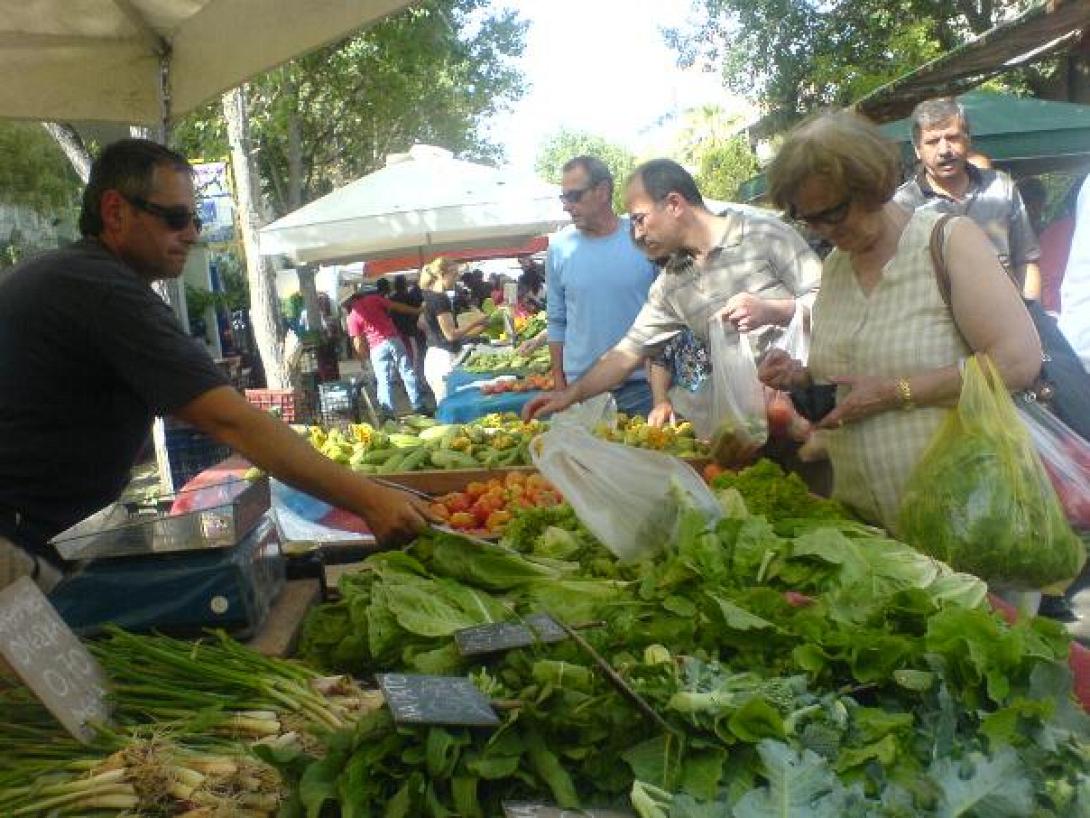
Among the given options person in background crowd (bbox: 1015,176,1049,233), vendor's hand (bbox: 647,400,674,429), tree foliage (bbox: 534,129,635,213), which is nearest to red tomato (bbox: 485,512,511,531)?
vendor's hand (bbox: 647,400,674,429)

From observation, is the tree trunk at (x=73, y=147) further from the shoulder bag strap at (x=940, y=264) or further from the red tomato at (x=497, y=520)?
the shoulder bag strap at (x=940, y=264)

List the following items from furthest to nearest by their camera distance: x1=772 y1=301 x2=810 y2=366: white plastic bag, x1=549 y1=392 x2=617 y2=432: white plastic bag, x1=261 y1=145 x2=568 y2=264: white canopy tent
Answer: x1=261 y1=145 x2=568 y2=264: white canopy tent < x1=549 y1=392 x2=617 y2=432: white plastic bag < x1=772 y1=301 x2=810 y2=366: white plastic bag

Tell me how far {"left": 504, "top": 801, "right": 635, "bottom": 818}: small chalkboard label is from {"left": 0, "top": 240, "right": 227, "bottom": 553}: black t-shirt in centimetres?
121

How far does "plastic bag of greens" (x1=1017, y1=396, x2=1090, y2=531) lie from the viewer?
256 centimetres

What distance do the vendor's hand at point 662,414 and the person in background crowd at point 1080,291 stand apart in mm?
1944

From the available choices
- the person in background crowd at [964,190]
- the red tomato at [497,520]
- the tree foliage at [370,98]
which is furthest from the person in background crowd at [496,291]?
the red tomato at [497,520]

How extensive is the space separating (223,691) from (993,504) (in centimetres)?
162

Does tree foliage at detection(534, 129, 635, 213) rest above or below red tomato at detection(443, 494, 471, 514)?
above

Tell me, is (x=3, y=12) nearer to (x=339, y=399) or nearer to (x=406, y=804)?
(x=406, y=804)

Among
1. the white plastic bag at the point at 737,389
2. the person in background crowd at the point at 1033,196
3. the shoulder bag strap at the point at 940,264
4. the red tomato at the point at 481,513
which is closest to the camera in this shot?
the shoulder bag strap at the point at 940,264

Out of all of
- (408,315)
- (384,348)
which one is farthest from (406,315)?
(384,348)

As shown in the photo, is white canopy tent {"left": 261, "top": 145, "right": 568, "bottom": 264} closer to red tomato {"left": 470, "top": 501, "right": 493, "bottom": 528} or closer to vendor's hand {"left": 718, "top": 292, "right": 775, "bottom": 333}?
red tomato {"left": 470, "top": 501, "right": 493, "bottom": 528}

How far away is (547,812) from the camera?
5.07 feet

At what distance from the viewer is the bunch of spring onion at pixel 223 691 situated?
1.96 m
